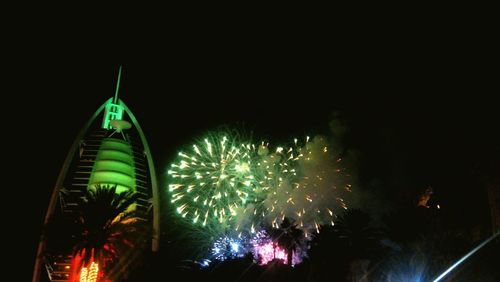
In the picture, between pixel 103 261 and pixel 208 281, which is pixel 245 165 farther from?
pixel 103 261

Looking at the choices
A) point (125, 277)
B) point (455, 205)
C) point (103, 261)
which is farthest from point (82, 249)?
point (455, 205)

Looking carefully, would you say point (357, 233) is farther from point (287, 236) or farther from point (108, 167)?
point (108, 167)

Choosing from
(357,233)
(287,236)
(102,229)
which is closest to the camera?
(102,229)

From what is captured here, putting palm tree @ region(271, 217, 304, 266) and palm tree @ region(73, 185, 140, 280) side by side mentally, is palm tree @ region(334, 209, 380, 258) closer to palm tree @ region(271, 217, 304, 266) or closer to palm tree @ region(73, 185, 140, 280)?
palm tree @ region(271, 217, 304, 266)

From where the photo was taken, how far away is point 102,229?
129 feet

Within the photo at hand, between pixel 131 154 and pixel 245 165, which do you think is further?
pixel 131 154

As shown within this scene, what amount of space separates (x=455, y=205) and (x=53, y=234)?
117 feet

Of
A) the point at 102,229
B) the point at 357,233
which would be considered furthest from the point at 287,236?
the point at 102,229

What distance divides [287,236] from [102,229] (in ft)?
71.4

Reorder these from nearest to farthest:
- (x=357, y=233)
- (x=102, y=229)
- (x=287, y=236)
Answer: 1. (x=102, y=229)
2. (x=357, y=233)
3. (x=287, y=236)

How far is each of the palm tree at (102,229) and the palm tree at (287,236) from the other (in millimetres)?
18261

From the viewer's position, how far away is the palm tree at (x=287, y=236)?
179ft

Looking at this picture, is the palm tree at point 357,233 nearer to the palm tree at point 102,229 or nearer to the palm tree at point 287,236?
the palm tree at point 287,236

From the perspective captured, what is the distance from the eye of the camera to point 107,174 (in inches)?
2068
